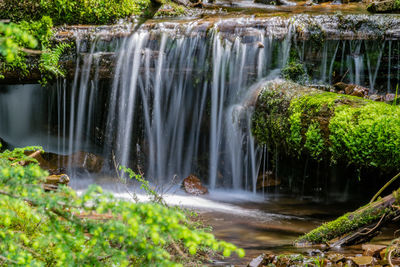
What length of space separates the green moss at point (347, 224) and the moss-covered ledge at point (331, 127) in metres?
1.30

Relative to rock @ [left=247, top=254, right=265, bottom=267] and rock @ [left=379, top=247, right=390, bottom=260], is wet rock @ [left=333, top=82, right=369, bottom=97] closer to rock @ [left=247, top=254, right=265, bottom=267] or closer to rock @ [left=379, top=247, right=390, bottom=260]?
rock @ [left=379, top=247, right=390, bottom=260]

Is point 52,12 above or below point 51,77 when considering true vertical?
above

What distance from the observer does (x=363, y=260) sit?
358 centimetres

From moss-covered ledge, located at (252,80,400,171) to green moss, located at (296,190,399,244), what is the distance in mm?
1299

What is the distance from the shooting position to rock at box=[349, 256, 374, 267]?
3.53m

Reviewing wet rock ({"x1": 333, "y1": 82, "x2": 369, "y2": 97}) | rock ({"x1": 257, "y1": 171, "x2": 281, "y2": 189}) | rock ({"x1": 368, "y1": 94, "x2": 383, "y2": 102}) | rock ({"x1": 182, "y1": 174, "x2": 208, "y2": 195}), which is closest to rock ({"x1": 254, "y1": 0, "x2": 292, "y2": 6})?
wet rock ({"x1": 333, "y1": 82, "x2": 369, "y2": 97})

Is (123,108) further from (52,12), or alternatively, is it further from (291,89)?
(291,89)

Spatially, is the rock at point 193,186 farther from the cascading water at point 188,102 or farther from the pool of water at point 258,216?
the cascading water at point 188,102

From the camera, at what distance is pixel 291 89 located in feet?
21.8

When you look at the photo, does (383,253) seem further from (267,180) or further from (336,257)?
(267,180)

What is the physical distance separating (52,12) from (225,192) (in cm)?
583

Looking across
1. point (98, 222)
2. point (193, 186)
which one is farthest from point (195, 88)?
point (98, 222)

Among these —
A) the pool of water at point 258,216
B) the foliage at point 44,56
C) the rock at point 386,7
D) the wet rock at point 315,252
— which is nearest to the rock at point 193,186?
the pool of water at point 258,216

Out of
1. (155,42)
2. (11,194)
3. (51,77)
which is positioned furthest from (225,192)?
(11,194)
